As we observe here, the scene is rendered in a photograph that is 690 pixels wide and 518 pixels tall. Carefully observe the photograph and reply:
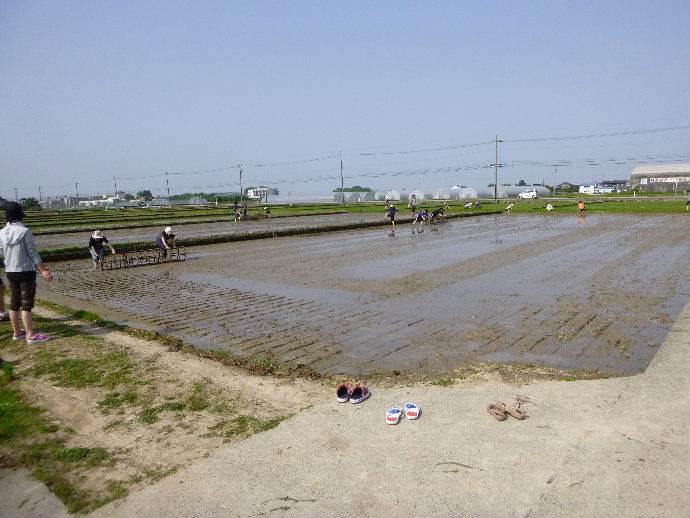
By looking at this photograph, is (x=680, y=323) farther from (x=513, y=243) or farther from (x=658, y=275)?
(x=513, y=243)

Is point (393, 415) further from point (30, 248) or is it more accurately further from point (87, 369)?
point (30, 248)

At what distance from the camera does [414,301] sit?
939cm

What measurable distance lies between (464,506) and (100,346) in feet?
18.0

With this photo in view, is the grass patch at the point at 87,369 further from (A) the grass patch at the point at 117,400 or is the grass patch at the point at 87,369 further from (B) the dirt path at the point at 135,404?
(A) the grass patch at the point at 117,400

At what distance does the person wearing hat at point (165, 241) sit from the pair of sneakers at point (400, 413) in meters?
12.9

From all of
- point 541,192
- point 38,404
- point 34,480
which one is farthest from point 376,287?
point 541,192

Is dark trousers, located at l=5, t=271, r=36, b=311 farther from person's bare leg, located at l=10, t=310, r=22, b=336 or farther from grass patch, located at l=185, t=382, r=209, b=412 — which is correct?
grass patch, located at l=185, t=382, r=209, b=412

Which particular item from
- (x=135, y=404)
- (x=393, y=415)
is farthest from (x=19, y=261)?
(x=393, y=415)

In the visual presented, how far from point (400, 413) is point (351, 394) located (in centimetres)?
59

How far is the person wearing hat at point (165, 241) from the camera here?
15.6 m

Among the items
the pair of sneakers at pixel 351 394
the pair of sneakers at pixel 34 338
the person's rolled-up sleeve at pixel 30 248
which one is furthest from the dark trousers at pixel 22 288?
the pair of sneakers at pixel 351 394

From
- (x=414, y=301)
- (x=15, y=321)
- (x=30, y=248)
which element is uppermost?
(x=30, y=248)

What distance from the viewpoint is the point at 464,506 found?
10.1 ft

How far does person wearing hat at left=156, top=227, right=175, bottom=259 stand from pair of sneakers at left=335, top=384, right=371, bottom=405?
1231 cm
